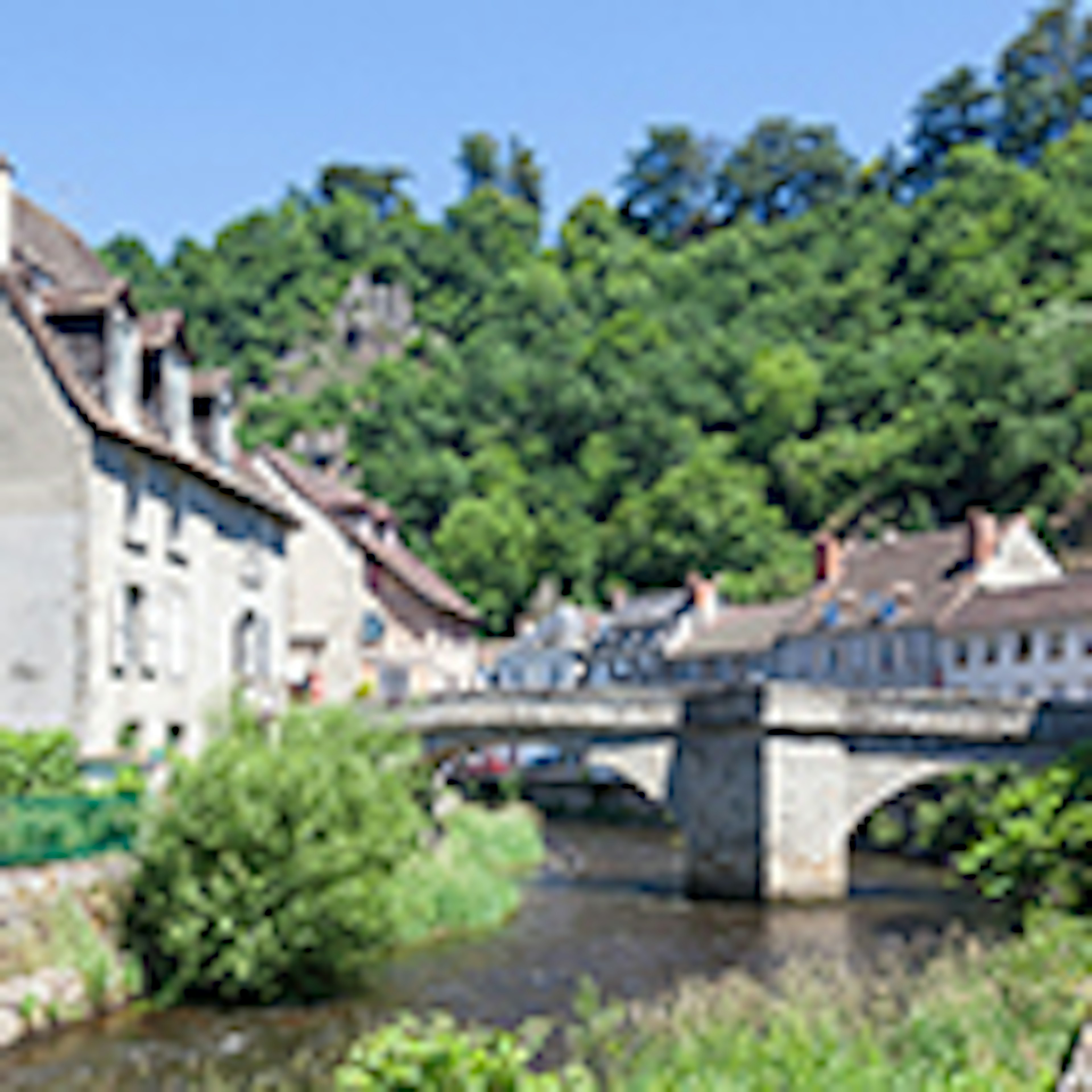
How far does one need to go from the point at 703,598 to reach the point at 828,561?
11.5 meters

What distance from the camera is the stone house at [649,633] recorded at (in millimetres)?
Answer: 76250

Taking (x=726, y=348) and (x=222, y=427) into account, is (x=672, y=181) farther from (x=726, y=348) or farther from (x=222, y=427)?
(x=222, y=427)

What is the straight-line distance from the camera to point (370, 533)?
50.7 meters

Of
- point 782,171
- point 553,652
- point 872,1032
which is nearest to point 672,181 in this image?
point 782,171

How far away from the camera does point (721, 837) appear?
33125 millimetres

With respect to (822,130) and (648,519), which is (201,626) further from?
(822,130)

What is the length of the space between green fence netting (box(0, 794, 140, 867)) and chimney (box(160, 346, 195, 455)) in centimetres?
1026

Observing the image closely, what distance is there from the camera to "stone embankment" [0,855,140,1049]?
18438 millimetres

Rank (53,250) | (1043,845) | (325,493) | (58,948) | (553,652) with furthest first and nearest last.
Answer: (553,652), (325,493), (53,250), (1043,845), (58,948)

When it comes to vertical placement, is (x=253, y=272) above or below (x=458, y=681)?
above

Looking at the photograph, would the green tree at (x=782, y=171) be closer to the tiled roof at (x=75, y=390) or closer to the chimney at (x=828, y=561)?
the chimney at (x=828, y=561)

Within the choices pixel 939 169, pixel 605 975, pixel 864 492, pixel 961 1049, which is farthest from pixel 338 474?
pixel 961 1049

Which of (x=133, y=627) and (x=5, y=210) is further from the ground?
(x=5, y=210)

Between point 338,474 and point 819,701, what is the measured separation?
68814mm
